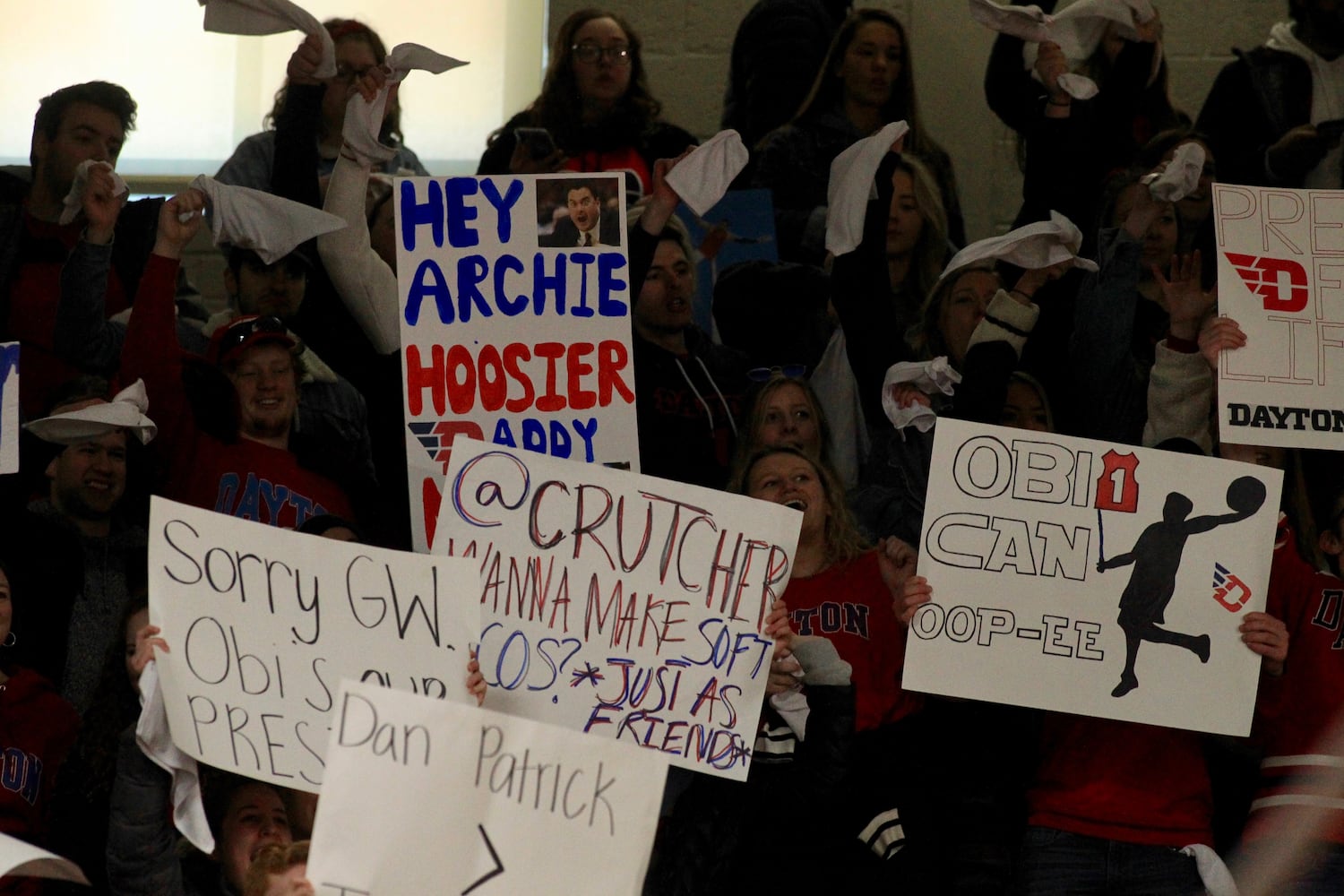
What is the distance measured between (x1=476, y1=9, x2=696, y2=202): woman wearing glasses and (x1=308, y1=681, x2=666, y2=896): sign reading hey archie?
224cm

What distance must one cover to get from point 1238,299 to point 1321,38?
4.97ft

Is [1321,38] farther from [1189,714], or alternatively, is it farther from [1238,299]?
[1189,714]

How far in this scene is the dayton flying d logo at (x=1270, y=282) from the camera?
13.7 feet

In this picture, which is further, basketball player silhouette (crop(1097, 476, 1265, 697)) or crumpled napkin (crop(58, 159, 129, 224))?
crumpled napkin (crop(58, 159, 129, 224))

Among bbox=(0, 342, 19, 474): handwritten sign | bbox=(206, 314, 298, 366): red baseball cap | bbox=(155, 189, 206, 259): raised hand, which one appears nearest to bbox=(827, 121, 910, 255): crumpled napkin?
bbox=(206, 314, 298, 366): red baseball cap

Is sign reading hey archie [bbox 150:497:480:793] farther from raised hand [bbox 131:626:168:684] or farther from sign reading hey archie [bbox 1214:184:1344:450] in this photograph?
sign reading hey archie [bbox 1214:184:1344:450]

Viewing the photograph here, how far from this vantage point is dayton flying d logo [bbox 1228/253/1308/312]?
13.7 ft

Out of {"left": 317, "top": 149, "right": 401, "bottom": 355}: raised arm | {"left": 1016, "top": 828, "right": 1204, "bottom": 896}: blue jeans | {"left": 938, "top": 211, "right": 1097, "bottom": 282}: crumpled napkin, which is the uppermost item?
{"left": 938, "top": 211, "right": 1097, "bottom": 282}: crumpled napkin

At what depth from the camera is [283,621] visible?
3.52m

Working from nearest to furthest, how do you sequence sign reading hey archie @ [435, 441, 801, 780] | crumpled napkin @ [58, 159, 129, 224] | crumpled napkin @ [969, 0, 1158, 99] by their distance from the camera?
sign reading hey archie @ [435, 441, 801, 780]
crumpled napkin @ [58, 159, 129, 224]
crumpled napkin @ [969, 0, 1158, 99]

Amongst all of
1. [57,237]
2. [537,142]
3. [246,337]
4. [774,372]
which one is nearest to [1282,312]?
[774,372]

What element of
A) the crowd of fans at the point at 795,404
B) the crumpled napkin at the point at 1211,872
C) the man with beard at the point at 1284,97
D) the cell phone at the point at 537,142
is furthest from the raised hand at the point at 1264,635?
the cell phone at the point at 537,142

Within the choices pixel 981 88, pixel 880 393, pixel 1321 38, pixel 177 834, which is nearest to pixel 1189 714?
pixel 880 393

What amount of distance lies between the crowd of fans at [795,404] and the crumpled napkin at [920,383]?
2cm
